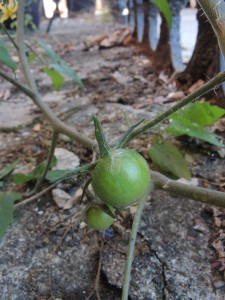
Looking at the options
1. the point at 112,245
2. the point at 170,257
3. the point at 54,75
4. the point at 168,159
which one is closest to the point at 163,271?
the point at 170,257

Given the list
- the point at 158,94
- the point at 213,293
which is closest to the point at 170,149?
the point at 213,293

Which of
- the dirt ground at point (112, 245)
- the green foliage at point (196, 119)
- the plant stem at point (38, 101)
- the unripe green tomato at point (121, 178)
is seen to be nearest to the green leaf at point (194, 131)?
the green foliage at point (196, 119)

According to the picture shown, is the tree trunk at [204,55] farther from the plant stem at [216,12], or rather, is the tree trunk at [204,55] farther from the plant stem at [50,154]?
the plant stem at [216,12]

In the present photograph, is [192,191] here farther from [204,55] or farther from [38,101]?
[204,55]

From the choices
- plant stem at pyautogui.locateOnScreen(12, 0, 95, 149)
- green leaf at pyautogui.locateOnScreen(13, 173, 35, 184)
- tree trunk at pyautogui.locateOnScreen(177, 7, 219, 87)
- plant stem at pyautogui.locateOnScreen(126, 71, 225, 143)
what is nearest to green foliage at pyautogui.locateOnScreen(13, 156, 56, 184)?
green leaf at pyautogui.locateOnScreen(13, 173, 35, 184)

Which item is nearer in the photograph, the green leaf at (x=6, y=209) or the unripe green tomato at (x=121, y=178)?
the unripe green tomato at (x=121, y=178)

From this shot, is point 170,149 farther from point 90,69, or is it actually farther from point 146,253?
point 90,69

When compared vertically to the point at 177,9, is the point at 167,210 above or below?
below
